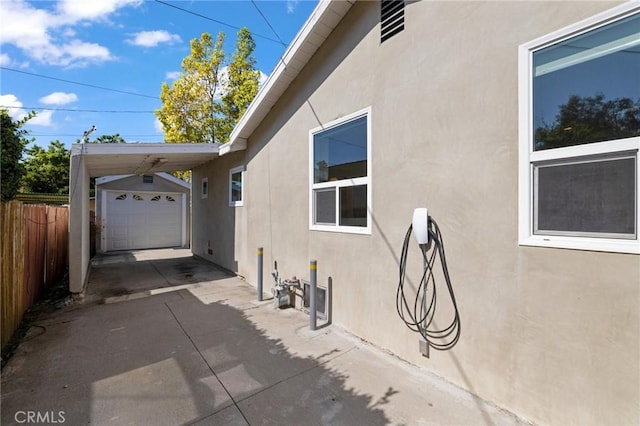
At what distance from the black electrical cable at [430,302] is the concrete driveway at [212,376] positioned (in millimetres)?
424

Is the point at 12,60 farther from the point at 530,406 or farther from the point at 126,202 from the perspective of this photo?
the point at 530,406

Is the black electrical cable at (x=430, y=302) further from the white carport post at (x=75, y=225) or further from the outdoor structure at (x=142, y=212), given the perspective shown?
the outdoor structure at (x=142, y=212)

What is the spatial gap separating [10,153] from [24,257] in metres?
1.75

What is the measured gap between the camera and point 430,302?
10.3 ft

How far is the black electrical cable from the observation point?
9.73 ft

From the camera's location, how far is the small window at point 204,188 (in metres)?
10.1

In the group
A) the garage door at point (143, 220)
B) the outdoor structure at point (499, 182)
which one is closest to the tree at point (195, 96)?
the garage door at point (143, 220)

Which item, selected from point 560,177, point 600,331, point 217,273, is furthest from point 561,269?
point 217,273

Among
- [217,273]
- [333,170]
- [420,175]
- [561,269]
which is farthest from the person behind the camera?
[217,273]

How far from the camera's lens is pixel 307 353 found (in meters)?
3.68

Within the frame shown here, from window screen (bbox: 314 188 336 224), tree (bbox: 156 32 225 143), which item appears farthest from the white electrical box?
tree (bbox: 156 32 225 143)

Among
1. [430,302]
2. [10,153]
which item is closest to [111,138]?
[10,153]

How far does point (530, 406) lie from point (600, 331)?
0.85 m

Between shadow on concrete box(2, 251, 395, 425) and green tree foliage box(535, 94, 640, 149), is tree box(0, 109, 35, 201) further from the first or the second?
green tree foliage box(535, 94, 640, 149)
